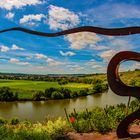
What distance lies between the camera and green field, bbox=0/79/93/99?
62578mm

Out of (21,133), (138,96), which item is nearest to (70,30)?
(138,96)

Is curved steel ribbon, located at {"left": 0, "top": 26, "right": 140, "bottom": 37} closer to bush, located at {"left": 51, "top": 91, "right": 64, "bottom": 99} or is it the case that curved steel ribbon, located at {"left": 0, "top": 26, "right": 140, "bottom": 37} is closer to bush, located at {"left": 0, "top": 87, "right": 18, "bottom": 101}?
bush, located at {"left": 0, "top": 87, "right": 18, "bottom": 101}

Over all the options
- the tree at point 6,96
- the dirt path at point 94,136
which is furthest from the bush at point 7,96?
the dirt path at point 94,136

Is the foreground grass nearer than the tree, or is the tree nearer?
the foreground grass

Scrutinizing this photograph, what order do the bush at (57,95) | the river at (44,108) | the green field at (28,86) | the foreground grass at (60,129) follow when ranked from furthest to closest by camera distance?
the green field at (28,86), the bush at (57,95), the river at (44,108), the foreground grass at (60,129)

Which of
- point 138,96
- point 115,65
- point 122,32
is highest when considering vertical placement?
point 122,32

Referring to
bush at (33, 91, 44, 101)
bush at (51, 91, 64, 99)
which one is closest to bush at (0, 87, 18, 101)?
bush at (33, 91, 44, 101)

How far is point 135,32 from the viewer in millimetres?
7605

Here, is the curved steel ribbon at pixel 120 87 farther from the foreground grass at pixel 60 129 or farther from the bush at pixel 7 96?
the bush at pixel 7 96

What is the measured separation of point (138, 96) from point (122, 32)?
1.52m

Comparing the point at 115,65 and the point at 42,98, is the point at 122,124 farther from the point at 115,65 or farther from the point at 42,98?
the point at 42,98

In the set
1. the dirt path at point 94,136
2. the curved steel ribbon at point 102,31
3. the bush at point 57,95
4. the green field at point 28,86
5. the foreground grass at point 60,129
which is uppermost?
the curved steel ribbon at point 102,31

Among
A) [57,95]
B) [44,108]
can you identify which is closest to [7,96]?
[57,95]

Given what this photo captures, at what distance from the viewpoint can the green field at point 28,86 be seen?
62.6 metres
